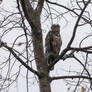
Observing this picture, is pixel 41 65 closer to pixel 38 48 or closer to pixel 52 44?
pixel 38 48

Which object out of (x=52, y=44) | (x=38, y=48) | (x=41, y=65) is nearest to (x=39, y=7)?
(x=38, y=48)

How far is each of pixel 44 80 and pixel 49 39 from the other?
1.87 metres

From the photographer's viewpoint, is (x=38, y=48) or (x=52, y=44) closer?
(x=38, y=48)

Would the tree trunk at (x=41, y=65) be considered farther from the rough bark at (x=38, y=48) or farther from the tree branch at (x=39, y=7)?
the tree branch at (x=39, y=7)

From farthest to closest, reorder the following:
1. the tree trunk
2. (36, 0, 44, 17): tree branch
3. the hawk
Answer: the hawk, (36, 0, 44, 17): tree branch, the tree trunk

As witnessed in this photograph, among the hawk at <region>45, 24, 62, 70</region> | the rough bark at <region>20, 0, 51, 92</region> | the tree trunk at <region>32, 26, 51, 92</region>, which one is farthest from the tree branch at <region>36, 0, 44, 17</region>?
the hawk at <region>45, 24, 62, 70</region>

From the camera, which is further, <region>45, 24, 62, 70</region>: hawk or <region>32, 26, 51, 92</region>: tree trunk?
<region>45, 24, 62, 70</region>: hawk

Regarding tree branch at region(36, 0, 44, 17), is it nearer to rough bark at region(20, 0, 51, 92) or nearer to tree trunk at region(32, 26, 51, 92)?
rough bark at region(20, 0, 51, 92)

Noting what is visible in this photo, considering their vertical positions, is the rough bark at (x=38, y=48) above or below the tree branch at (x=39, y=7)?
below

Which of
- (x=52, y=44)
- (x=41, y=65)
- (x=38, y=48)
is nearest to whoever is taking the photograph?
(x=41, y=65)

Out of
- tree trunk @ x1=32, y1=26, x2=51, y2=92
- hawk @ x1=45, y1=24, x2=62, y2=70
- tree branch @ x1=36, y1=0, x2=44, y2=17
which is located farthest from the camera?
hawk @ x1=45, y1=24, x2=62, y2=70

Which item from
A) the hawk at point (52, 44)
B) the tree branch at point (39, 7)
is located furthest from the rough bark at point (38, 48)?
the hawk at point (52, 44)

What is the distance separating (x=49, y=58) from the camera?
556 cm

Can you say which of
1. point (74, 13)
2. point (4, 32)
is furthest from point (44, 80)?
point (74, 13)
